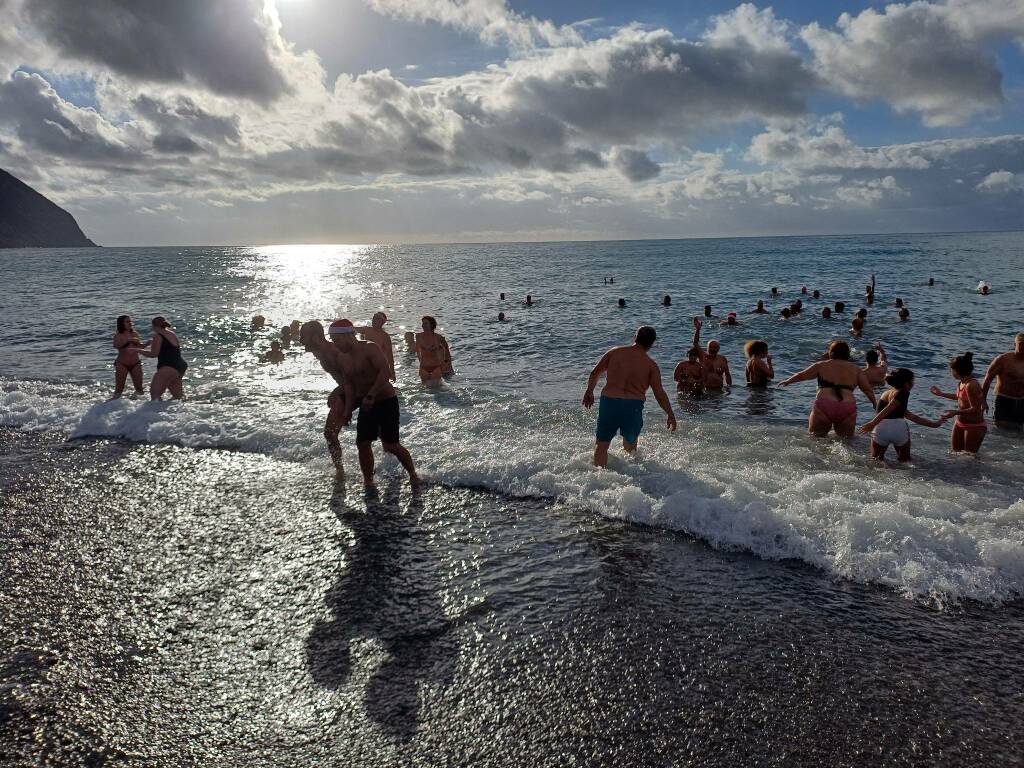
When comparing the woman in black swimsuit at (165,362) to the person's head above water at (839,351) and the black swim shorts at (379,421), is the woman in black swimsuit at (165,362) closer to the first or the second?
the black swim shorts at (379,421)

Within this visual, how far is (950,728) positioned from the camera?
10.9ft

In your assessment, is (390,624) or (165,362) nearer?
(390,624)

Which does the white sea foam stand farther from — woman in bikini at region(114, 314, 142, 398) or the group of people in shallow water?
woman in bikini at region(114, 314, 142, 398)

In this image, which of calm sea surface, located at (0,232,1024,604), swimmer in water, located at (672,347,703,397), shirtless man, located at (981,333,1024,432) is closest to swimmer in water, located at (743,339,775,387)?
calm sea surface, located at (0,232,1024,604)

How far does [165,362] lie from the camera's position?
38.1 feet

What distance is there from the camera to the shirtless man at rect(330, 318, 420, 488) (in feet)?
22.2

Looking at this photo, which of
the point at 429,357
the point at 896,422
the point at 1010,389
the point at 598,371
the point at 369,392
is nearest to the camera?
the point at 369,392

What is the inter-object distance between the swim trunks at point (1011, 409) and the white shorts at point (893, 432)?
3.17m

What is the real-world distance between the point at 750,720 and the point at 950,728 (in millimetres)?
1069

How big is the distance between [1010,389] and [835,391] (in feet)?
10.4

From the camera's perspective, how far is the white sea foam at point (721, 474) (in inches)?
206

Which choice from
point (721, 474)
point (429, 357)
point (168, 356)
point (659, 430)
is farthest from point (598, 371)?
point (168, 356)

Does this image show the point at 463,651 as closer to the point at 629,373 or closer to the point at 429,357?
the point at 629,373

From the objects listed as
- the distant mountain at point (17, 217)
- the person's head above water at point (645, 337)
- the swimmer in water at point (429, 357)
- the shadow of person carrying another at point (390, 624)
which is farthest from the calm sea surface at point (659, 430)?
the distant mountain at point (17, 217)
